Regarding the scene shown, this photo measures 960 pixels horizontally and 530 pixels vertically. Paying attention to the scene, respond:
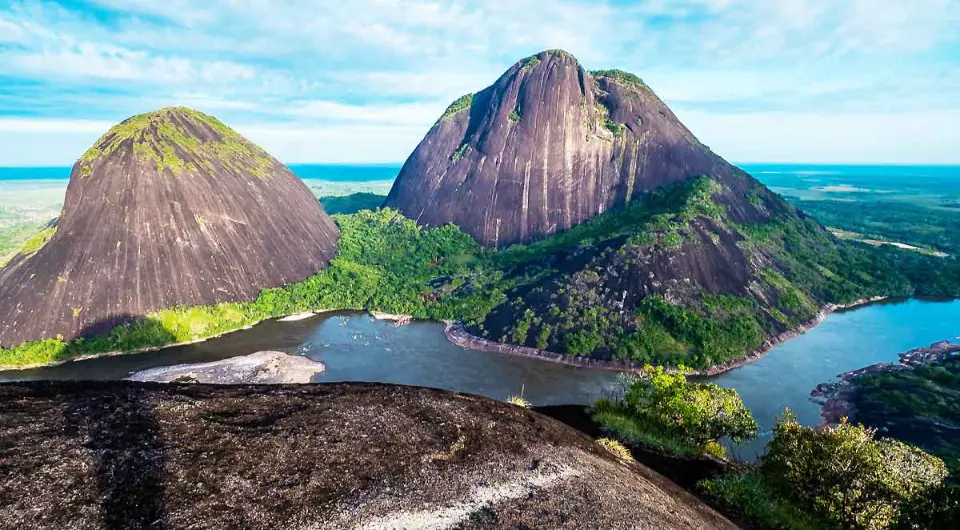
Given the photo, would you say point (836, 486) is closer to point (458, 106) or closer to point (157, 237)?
point (157, 237)

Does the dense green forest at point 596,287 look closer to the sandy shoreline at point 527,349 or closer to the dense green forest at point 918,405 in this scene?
the sandy shoreline at point 527,349

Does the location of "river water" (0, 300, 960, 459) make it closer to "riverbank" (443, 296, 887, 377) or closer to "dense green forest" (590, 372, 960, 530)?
"riverbank" (443, 296, 887, 377)

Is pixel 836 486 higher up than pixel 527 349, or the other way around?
pixel 836 486

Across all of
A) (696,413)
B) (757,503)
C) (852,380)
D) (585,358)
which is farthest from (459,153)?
(757,503)

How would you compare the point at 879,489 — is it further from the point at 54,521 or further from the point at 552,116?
the point at 552,116

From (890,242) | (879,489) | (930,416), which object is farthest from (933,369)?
(890,242)

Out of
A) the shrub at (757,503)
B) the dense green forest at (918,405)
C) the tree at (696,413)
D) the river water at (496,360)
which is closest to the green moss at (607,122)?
the river water at (496,360)
